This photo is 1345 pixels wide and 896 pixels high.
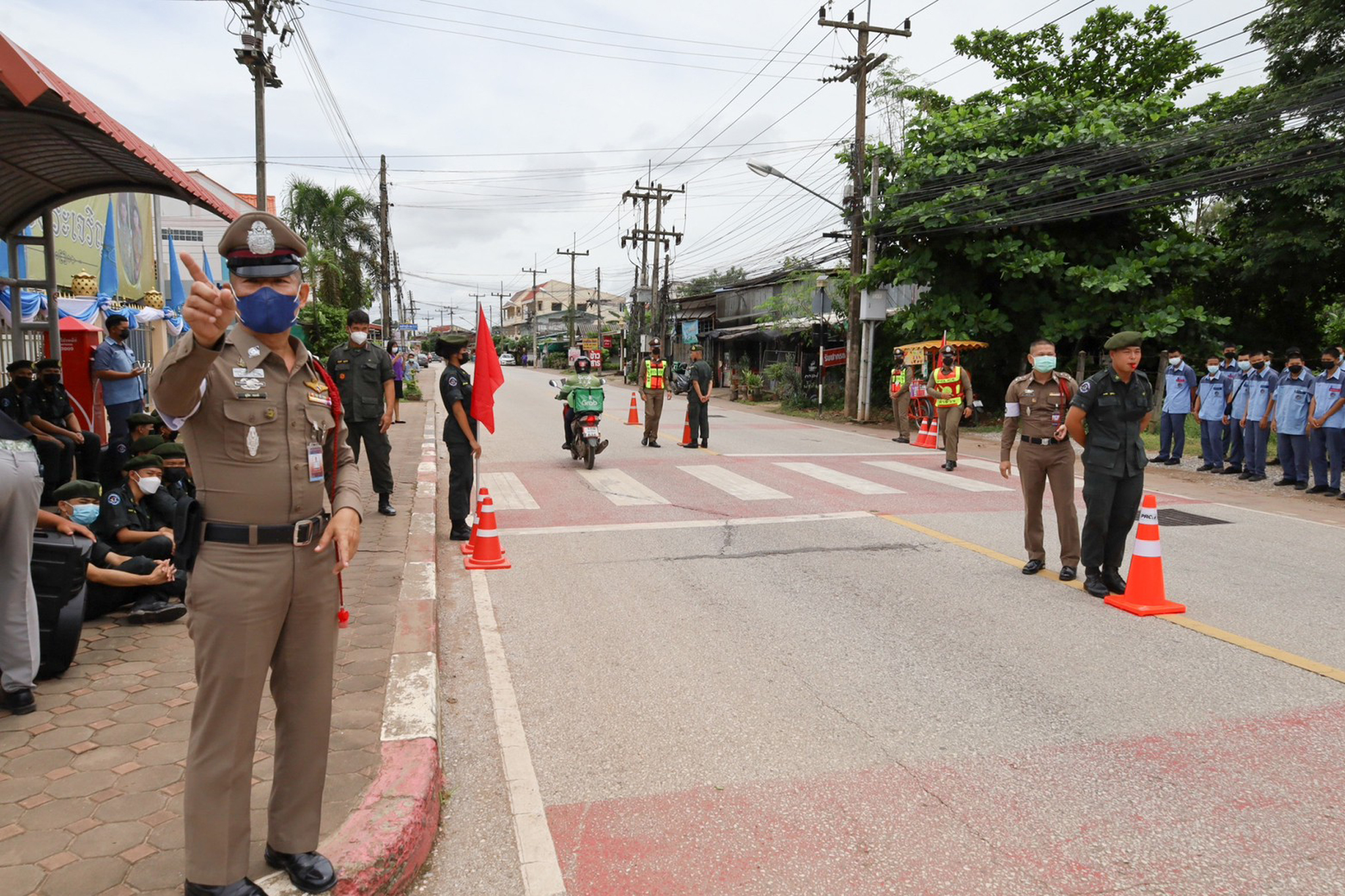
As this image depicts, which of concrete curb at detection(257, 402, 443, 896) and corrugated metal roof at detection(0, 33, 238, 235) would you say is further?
corrugated metal roof at detection(0, 33, 238, 235)

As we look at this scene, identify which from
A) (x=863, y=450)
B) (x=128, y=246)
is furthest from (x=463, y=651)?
(x=128, y=246)

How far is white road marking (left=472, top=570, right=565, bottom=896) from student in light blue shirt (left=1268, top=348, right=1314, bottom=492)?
39.1 ft

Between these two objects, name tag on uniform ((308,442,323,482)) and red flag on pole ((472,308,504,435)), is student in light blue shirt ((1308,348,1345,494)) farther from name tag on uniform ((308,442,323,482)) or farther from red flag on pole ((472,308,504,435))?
name tag on uniform ((308,442,323,482))

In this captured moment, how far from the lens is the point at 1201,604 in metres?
6.54

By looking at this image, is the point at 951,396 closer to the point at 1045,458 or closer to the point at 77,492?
the point at 1045,458

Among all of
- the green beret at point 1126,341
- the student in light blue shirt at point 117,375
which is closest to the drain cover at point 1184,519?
the green beret at point 1126,341

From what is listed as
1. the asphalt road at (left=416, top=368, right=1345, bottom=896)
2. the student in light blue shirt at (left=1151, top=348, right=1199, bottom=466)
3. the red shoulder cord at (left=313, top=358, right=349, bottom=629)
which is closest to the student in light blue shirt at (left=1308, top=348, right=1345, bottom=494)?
the student in light blue shirt at (left=1151, top=348, right=1199, bottom=466)

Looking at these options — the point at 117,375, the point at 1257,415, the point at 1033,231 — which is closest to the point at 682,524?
the point at 117,375

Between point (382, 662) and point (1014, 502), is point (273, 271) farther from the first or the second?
point (1014, 502)

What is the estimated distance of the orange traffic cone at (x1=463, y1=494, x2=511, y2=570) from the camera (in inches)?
295

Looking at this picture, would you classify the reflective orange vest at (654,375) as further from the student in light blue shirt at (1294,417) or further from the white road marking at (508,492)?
the student in light blue shirt at (1294,417)

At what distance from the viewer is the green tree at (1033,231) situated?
66.7ft

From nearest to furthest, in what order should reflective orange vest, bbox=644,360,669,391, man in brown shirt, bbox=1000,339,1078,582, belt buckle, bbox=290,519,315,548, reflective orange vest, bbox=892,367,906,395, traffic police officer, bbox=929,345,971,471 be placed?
belt buckle, bbox=290,519,315,548, man in brown shirt, bbox=1000,339,1078,582, traffic police officer, bbox=929,345,971,471, reflective orange vest, bbox=644,360,669,391, reflective orange vest, bbox=892,367,906,395

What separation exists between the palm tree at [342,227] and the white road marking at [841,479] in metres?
26.8
